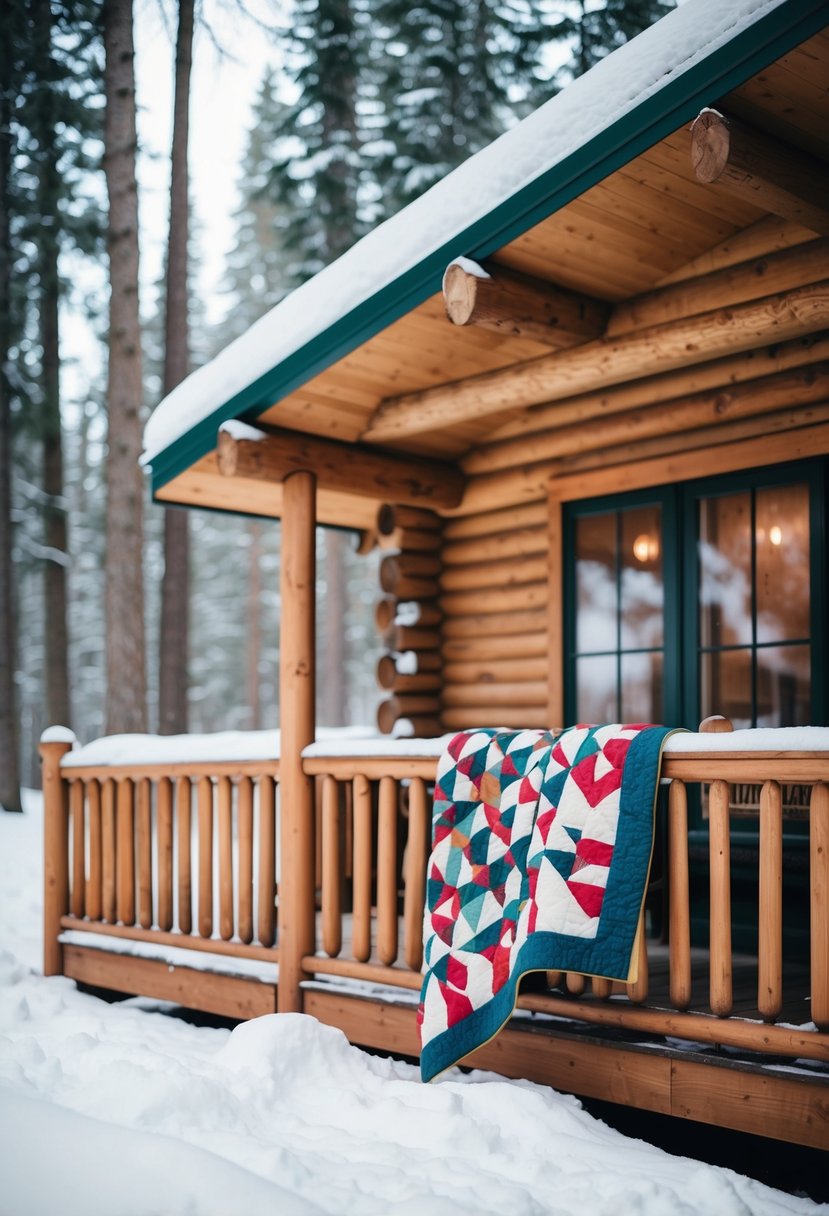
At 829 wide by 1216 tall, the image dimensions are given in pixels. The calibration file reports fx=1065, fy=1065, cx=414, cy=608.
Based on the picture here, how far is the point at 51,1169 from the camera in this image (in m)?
2.82

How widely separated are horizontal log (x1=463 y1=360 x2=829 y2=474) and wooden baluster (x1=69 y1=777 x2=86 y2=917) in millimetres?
3184

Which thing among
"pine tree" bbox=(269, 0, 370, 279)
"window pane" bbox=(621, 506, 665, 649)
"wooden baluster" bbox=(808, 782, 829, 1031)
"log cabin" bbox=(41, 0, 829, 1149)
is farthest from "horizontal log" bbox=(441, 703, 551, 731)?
"pine tree" bbox=(269, 0, 370, 279)

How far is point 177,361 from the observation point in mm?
12492

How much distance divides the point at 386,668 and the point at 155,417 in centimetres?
226

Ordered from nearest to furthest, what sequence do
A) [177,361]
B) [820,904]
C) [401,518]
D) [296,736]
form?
[820,904] → [296,736] → [401,518] → [177,361]

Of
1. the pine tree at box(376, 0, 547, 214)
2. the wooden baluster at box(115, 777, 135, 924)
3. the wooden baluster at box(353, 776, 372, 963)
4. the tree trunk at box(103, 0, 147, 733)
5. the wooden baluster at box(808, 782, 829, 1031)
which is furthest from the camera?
the pine tree at box(376, 0, 547, 214)

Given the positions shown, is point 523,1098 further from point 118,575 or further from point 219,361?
point 118,575

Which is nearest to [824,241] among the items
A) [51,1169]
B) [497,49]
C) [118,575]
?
[51,1169]

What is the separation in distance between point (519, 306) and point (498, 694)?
2970 millimetres

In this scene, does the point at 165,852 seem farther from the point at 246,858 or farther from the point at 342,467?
the point at 342,467

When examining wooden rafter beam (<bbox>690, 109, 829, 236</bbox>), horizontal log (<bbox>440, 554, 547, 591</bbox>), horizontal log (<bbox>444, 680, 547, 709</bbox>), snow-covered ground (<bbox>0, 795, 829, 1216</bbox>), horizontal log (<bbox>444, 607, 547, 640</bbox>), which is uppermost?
wooden rafter beam (<bbox>690, 109, 829, 236</bbox>)

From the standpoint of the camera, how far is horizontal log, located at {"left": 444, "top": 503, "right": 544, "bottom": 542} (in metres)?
6.70

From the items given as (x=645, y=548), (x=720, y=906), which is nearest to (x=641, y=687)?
(x=645, y=548)

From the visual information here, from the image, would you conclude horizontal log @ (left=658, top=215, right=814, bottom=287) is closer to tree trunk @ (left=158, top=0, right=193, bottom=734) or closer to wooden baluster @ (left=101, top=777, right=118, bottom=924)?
wooden baluster @ (left=101, top=777, right=118, bottom=924)
